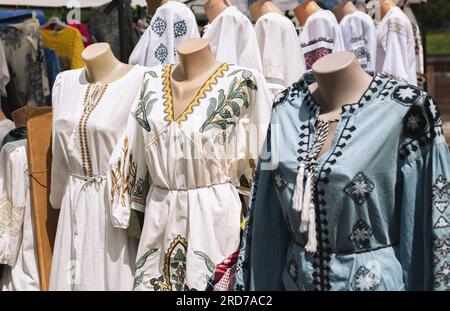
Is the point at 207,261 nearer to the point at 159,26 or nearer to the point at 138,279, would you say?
the point at 138,279

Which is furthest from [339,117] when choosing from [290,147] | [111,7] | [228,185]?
[111,7]

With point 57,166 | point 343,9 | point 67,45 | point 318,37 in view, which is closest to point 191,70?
point 57,166

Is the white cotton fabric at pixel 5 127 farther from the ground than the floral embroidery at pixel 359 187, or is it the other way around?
the floral embroidery at pixel 359 187

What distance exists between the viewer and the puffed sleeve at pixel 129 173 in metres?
2.48

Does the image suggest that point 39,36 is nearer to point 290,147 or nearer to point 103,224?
point 103,224

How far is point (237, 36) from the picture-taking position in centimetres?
331

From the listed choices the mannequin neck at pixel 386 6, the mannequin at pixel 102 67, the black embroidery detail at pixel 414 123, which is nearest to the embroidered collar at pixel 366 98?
the black embroidery detail at pixel 414 123

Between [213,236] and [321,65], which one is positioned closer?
[321,65]

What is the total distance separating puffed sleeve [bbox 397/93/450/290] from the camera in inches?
67.2

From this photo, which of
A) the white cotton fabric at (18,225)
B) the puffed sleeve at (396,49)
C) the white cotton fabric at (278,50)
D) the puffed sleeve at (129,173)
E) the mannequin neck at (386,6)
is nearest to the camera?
the puffed sleeve at (129,173)

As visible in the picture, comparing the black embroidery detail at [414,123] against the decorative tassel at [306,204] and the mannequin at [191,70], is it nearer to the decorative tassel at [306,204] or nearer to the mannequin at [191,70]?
the decorative tassel at [306,204]

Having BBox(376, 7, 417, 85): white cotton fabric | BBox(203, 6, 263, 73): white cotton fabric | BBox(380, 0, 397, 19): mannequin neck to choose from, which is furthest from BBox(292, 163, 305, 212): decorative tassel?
BBox(380, 0, 397, 19): mannequin neck

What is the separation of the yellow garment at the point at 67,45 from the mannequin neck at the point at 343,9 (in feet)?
4.93

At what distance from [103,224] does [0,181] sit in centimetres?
62
